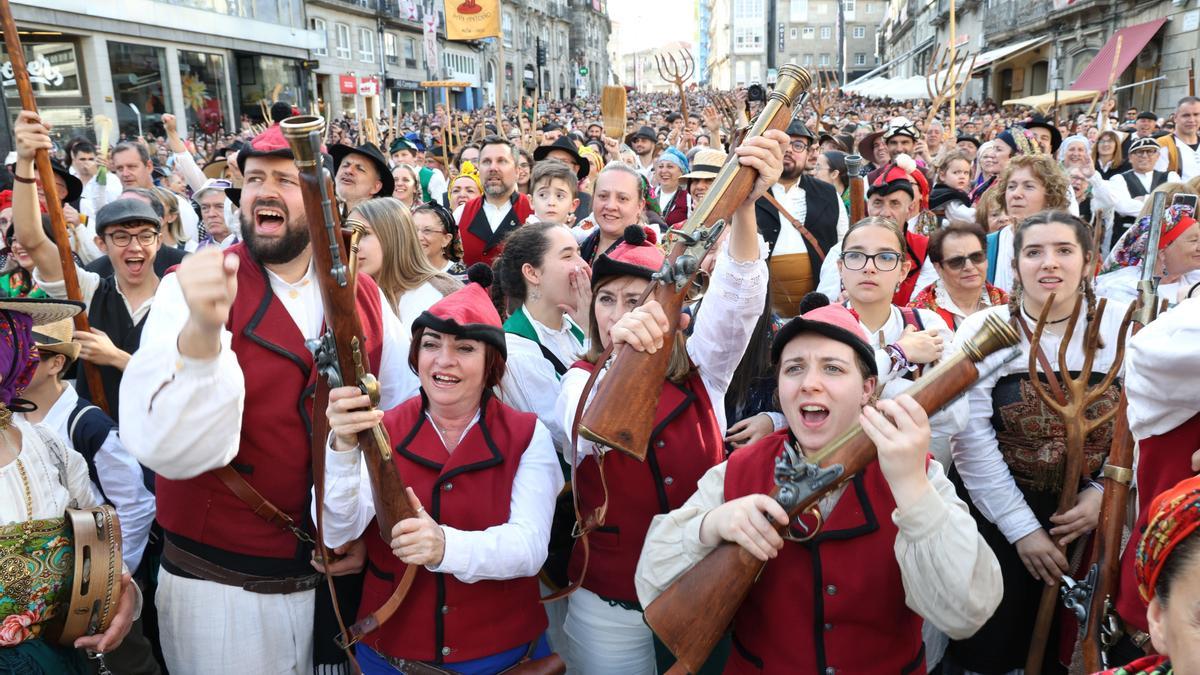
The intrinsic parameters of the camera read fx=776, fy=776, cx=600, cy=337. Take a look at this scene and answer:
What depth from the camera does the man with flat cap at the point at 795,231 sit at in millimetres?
5047

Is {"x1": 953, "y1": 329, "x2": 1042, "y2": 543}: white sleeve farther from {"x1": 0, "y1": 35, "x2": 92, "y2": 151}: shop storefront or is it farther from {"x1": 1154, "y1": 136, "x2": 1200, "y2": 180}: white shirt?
{"x1": 0, "y1": 35, "x2": 92, "y2": 151}: shop storefront

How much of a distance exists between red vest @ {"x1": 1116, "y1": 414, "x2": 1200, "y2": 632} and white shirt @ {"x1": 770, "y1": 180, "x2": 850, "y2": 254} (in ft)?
9.94

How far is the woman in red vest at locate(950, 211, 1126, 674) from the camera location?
2836 millimetres

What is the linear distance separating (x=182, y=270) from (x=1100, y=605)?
8.93ft

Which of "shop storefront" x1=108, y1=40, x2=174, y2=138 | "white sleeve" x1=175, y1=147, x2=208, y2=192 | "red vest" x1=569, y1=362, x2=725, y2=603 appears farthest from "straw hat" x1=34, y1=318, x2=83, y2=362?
"shop storefront" x1=108, y1=40, x2=174, y2=138

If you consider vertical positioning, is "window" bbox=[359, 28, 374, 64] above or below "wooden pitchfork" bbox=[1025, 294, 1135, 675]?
above

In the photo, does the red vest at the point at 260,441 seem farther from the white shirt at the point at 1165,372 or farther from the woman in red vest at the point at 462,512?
the white shirt at the point at 1165,372

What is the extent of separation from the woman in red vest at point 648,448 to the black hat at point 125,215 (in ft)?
8.99

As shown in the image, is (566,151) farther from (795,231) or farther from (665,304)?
(665,304)

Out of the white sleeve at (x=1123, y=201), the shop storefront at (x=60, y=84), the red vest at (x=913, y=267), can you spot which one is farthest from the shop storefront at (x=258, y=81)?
the red vest at (x=913, y=267)

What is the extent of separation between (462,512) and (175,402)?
0.92 metres

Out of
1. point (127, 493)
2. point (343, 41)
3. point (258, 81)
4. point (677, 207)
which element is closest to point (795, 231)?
point (677, 207)

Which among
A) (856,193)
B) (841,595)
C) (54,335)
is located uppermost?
(856,193)

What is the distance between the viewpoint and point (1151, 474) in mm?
2180
